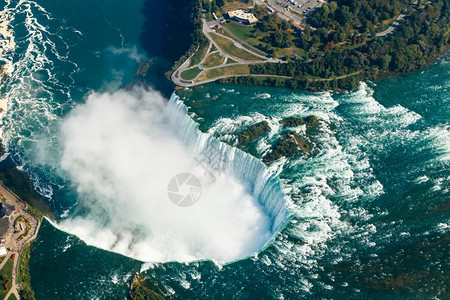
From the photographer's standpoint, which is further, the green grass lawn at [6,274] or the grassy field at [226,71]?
the grassy field at [226,71]

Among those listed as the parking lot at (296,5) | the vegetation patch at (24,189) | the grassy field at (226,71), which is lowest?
the vegetation patch at (24,189)

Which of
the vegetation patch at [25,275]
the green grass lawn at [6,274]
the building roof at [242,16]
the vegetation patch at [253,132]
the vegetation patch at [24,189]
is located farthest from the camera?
the building roof at [242,16]

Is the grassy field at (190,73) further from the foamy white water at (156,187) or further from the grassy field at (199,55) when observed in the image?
the foamy white water at (156,187)

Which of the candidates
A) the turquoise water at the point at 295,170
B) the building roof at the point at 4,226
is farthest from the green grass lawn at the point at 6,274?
the building roof at the point at 4,226

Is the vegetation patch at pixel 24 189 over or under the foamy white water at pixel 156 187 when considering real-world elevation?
under

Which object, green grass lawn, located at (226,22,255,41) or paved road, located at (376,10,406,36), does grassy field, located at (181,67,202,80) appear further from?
paved road, located at (376,10,406,36)

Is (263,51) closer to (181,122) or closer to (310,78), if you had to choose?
(310,78)
